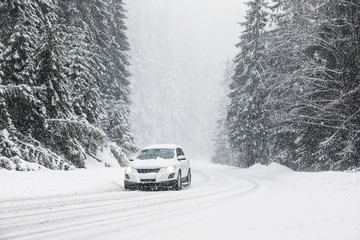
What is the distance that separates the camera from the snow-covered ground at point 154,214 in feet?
22.3

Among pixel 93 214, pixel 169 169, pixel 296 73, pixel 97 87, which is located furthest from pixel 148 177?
pixel 296 73

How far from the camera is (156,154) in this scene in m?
16.5

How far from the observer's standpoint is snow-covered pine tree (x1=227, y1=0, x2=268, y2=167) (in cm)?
3784

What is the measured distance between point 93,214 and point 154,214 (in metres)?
1.23

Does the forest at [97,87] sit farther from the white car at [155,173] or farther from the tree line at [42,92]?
the white car at [155,173]

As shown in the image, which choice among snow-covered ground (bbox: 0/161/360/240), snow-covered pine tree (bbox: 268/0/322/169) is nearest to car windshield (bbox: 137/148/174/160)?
snow-covered ground (bbox: 0/161/360/240)

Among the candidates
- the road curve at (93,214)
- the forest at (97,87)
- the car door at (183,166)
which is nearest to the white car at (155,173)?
the car door at (183,166)

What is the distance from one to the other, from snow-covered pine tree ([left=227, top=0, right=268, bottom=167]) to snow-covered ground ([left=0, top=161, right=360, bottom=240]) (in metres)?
22.9

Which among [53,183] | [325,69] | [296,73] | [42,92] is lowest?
[53,183]

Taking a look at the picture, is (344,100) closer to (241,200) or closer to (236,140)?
(241,200)

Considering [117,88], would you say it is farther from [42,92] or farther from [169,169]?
[169,169]

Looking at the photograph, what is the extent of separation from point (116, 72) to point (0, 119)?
23213 mm

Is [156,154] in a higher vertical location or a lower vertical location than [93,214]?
higher

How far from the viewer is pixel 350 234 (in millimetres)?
6965
